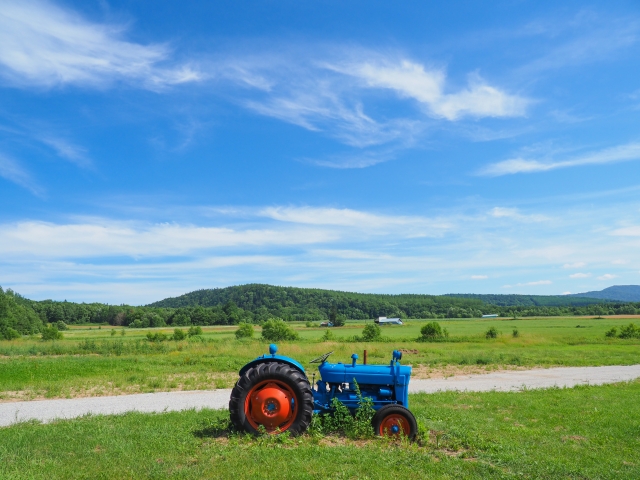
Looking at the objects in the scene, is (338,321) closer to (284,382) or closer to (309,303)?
(309,303)

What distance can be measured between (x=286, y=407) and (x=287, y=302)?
119490mm

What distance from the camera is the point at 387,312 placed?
137750 mm

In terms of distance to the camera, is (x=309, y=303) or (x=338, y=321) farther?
(x=309, y=303)

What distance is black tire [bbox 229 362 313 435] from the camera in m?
8.17

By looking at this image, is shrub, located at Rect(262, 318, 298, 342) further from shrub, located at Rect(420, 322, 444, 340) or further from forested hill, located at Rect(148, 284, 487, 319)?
forested hill, located at Rect(148, 284, 487, 319)

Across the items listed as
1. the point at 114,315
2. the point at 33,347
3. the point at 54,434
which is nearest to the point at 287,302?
the point at 114,315

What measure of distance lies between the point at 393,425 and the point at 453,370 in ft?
55.9

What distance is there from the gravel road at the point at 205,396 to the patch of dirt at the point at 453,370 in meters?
0.92

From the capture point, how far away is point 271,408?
26.9 ft

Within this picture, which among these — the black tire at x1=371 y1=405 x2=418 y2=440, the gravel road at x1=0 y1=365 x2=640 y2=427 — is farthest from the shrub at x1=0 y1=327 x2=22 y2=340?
the black tire at x1=371 y1=405 x2=418 y2=440

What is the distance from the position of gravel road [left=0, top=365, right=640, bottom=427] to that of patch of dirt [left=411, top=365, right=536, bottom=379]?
918mm


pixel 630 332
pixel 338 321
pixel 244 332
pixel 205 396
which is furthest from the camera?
pixel 338 321

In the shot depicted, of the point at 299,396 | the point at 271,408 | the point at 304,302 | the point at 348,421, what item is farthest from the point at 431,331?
the point at 304,302

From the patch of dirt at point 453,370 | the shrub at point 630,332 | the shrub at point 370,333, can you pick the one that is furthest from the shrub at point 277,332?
the shrub at point 630,332
